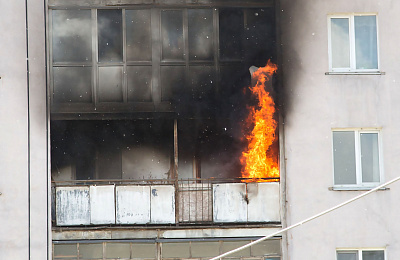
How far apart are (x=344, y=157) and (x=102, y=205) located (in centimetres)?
651

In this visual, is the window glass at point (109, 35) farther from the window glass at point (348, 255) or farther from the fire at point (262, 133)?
the window glass at point (348, 255)

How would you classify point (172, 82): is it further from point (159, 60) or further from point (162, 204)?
point (162, 204)

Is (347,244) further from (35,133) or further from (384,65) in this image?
(35,133)

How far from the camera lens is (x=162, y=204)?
53.0 ft

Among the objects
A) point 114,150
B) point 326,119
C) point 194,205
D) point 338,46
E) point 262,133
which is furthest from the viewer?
point 114,150

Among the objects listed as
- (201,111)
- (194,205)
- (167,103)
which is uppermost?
(167,103)

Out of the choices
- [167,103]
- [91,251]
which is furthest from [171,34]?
[91,251]

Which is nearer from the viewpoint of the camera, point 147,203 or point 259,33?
point 147,203

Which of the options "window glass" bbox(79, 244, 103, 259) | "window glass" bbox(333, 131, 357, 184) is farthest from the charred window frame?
"window glass" bbox(79, 244, 103, 259)

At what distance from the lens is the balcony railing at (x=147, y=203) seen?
52.8 feet

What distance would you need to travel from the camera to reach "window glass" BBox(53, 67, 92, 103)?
16.4 m

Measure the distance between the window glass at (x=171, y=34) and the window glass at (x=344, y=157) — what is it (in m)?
4.77

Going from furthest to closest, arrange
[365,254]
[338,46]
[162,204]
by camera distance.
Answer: [338,46], [162,204], [365,254]

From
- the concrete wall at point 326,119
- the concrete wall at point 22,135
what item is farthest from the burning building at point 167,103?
the concrete wall at point 326,119
